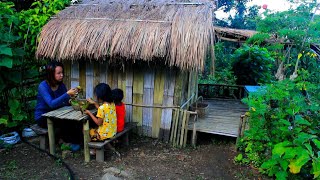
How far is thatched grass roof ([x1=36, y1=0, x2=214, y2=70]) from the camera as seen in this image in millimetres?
4727

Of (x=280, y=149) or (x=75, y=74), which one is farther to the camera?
(x=75, y=74)

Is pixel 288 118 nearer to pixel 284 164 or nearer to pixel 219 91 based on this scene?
pixel 284 164

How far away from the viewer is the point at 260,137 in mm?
4371

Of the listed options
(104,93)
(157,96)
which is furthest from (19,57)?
(157,96)

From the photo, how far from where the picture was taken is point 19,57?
5348mm

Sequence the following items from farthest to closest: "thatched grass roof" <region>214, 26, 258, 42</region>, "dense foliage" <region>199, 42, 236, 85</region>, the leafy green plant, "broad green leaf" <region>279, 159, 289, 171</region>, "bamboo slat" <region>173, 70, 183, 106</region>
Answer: "dense foliage" <region>199, 42, 236, 85</region>, the leafy green plant, "thatched grass roof" <region>214, 26, 258, 42</region>, "bamboo slat" <region>173, 70, 183, 106</region>, "broad green leaf" <region>279, 159, 289, 171</region>

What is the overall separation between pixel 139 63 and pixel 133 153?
1834mm

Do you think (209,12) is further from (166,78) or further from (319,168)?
(319,168)

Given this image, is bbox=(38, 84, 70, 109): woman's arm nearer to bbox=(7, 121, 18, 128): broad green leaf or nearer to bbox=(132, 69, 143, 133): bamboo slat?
bbox=(7, 121, 18, 128): broad green leaf

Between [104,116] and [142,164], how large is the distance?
1.10 metres

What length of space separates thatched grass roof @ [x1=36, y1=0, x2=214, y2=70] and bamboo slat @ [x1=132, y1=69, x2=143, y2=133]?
439 millimetres

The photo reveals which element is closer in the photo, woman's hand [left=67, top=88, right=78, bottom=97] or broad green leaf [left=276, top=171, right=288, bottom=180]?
broad green leaf [left=276, top=171, right=288, bottom=180]

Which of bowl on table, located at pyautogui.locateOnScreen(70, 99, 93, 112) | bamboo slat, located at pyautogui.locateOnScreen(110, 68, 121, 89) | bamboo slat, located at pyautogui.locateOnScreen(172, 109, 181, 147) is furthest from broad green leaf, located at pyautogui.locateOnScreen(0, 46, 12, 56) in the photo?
bamboo slat, located at pyautogui.locateOnScreen(172, 109, 181, 147)

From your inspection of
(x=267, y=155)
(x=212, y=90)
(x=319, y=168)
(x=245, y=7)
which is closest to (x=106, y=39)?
(x=267, y=155)
